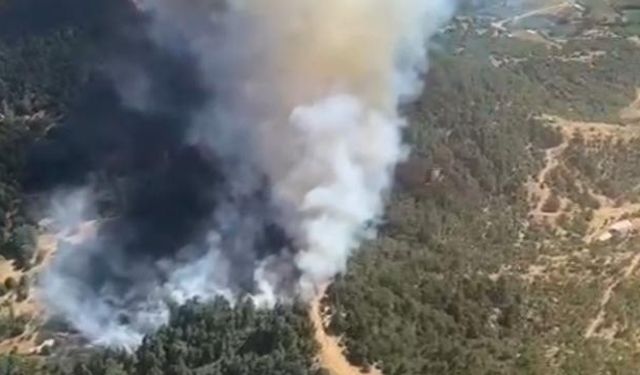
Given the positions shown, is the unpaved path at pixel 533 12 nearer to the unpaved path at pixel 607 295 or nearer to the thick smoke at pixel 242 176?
the thick smoke at pixel 242 176

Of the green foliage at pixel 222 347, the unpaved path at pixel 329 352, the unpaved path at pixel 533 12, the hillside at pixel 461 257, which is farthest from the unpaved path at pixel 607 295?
the unpaved path at pixel 533 12

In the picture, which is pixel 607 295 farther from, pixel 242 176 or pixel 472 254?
pixel 242 176

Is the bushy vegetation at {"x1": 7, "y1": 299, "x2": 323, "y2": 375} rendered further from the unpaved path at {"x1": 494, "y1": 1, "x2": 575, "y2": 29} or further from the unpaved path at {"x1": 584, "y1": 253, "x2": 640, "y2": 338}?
the unpaved path at {"x1": 494, "y1": 1, "x2": 575, "y2": 29}

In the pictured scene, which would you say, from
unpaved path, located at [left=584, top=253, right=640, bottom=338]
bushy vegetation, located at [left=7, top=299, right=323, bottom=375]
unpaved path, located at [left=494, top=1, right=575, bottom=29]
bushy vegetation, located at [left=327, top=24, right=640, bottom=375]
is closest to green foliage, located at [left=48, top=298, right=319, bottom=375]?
bushy vegetation, located at [left=7, top=299, right=323, bottom=375]

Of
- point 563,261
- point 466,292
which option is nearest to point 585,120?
point 563,261

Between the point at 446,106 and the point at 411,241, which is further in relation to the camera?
the point at 446,106

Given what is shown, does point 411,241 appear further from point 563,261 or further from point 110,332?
point 110,332
